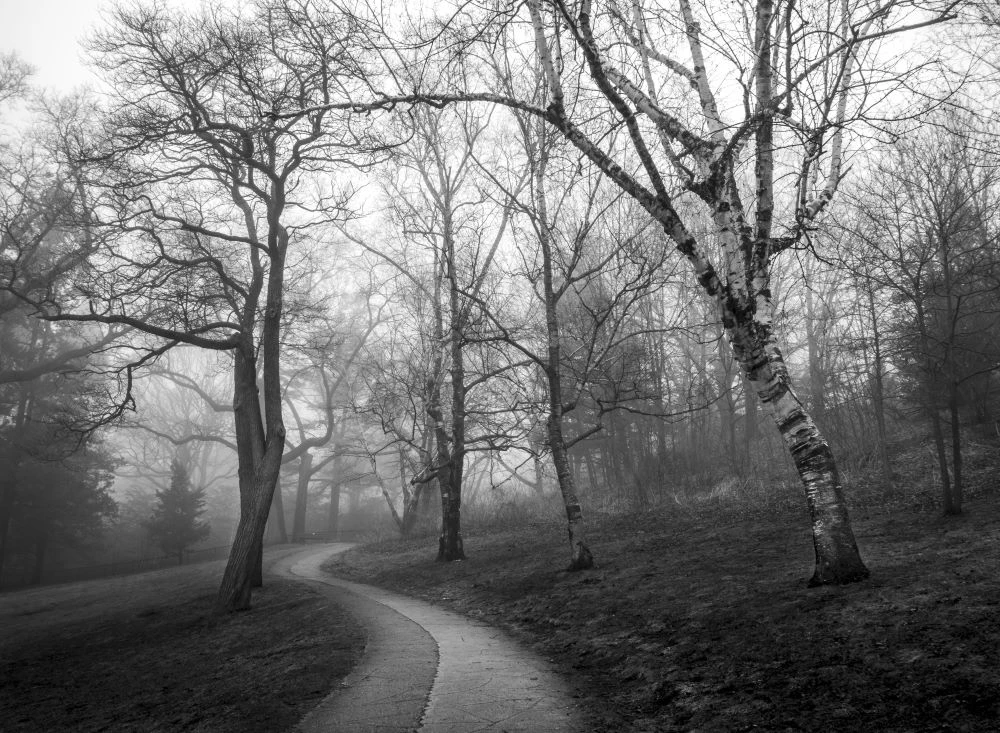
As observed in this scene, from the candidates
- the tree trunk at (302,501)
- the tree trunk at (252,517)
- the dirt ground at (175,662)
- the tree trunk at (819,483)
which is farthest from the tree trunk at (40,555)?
the tree trunk at (819,483)

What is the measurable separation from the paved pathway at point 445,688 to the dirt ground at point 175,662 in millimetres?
354

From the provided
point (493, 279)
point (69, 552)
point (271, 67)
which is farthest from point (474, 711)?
point (69, 552)

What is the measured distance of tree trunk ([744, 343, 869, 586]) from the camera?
6184 mm

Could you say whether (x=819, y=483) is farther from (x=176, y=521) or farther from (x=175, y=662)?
(x=176, y=521)

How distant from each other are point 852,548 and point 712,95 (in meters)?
5.28

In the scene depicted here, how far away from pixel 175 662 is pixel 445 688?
20.6 ft

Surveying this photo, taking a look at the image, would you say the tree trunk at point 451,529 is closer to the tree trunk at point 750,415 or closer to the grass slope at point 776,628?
the grass slope at point 776,628

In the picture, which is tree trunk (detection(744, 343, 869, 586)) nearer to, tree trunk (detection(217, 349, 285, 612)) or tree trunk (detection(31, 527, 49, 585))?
tree trunk (detection(217, 349, 285, 612))

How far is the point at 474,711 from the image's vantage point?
503 centimetres

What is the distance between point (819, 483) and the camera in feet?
20.4

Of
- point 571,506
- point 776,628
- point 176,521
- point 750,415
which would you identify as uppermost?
point 750,415

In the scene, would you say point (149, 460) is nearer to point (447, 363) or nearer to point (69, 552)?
point (69, 552)

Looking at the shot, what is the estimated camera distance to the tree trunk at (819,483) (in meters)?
6.18

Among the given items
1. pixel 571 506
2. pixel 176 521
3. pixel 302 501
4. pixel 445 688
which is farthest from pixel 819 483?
pixel 302 501
